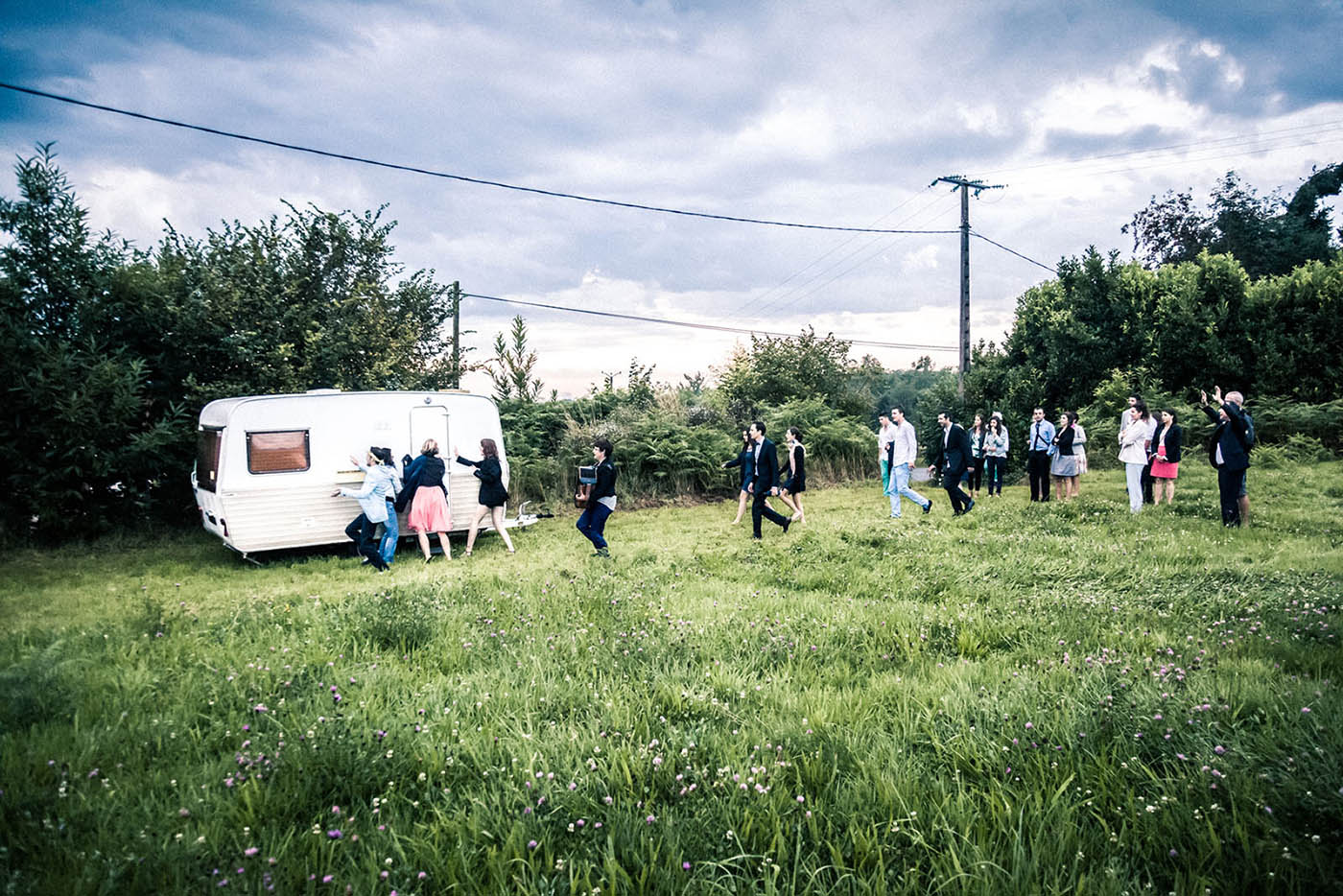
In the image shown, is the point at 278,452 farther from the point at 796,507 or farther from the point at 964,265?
the point at 964,265

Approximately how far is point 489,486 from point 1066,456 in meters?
11.9

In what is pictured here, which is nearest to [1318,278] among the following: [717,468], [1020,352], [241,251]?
[1020,352]

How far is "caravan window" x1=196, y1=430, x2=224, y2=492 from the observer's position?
1048 cm

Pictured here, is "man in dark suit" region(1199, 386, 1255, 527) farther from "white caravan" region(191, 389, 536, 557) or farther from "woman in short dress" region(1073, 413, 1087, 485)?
"white caravan" region(191, 389, 536, 557)

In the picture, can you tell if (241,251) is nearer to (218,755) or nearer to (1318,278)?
(218,755)

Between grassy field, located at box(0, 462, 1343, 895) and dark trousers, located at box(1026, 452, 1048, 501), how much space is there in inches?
307

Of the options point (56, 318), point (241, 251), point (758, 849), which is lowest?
point (758, 849)

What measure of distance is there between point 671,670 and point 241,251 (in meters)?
14.7

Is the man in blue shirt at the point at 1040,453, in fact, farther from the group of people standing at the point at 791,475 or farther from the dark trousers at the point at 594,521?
the dark trousers at the point at 594,521

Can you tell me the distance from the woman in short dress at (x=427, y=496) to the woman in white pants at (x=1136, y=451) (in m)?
11.6

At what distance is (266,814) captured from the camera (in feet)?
9.93

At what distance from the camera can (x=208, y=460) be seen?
1103 cm

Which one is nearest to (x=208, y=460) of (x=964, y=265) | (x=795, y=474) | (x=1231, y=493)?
(x=795, y=474)

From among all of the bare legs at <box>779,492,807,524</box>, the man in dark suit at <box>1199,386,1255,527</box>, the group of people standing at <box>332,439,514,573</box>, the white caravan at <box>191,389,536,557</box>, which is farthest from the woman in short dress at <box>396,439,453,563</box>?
the man in dark suit at <box>1199,386,1255,527</box>
